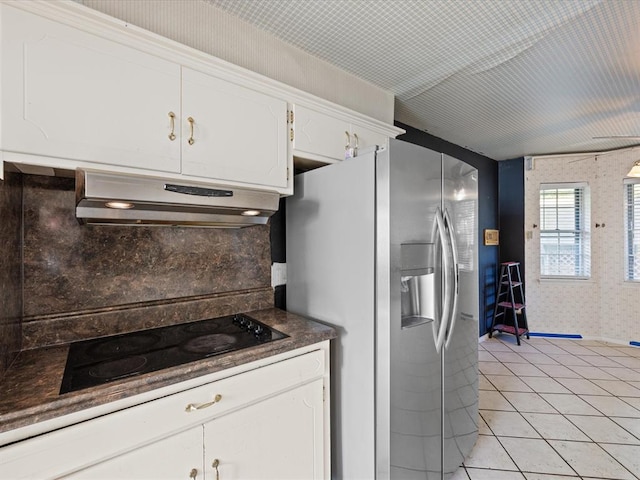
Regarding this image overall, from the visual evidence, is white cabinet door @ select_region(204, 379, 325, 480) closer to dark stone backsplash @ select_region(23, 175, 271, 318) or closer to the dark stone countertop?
the dark stone countertop

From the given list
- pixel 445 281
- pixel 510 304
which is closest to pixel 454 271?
pixel 445 281

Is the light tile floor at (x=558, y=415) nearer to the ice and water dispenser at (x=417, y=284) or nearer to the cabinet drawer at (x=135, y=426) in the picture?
the ice and water dispenser at (x=417, y=284)

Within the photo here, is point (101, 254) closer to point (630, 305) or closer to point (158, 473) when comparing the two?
point (158, 473)

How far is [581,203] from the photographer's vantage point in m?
4.27

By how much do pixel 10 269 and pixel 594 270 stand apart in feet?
19.0

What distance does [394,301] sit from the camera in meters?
1.37

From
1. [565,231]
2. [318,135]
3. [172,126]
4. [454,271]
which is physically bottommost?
[454,271]

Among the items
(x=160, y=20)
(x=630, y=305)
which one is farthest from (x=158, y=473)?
(x=630, y=305)

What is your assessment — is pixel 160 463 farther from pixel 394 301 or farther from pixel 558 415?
pixel 558 415

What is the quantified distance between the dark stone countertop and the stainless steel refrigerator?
292 millimetres

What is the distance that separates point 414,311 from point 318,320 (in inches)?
20.7

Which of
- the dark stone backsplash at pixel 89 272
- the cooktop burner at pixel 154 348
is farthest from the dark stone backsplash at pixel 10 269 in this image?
the cooktop burner at pixel 154 348

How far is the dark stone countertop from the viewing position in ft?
2.70

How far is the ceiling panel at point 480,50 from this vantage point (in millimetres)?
1522
